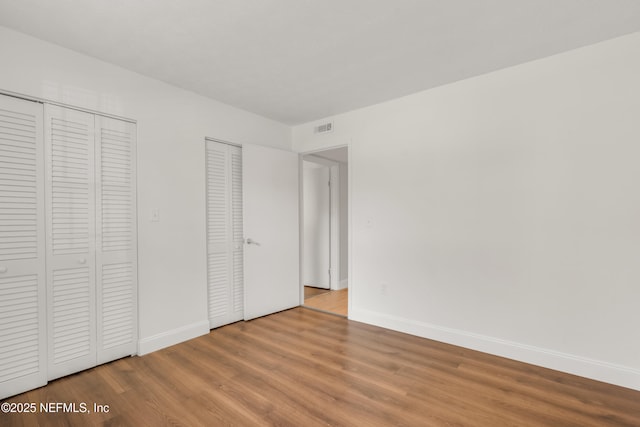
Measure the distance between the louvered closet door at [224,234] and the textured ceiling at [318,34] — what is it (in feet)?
2.75

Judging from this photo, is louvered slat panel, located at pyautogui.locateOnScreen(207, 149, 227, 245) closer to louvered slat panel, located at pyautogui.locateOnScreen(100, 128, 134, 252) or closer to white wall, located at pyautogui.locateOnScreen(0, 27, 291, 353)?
white wall, located at pyautogui.locateOnScreen(0, 27, 291, 353)

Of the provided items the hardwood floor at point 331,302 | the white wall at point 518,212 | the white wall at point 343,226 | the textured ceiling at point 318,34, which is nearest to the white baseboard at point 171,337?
the hardwood floor at point 331,302

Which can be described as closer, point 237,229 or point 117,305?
point 117,305

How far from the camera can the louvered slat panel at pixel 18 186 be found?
2.01 m

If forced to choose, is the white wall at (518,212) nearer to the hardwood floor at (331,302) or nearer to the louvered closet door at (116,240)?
the hardwood floor at (331,302)

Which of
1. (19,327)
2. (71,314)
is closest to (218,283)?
(71,314)

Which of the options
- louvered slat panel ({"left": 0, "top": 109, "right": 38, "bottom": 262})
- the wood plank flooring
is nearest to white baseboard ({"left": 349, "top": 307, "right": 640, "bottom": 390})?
the wood plank flooring

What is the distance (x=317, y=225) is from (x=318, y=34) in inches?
138

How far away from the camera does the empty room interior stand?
6.23 feet

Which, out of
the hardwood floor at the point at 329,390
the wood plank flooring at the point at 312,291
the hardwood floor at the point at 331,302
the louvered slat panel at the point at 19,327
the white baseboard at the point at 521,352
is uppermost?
the louvered slat panel at the point at 19,327

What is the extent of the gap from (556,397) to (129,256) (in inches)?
135

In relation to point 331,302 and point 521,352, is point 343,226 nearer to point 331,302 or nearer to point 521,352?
point 331,302

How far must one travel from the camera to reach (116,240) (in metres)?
2.51

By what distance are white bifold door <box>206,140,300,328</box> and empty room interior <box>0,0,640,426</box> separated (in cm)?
4
